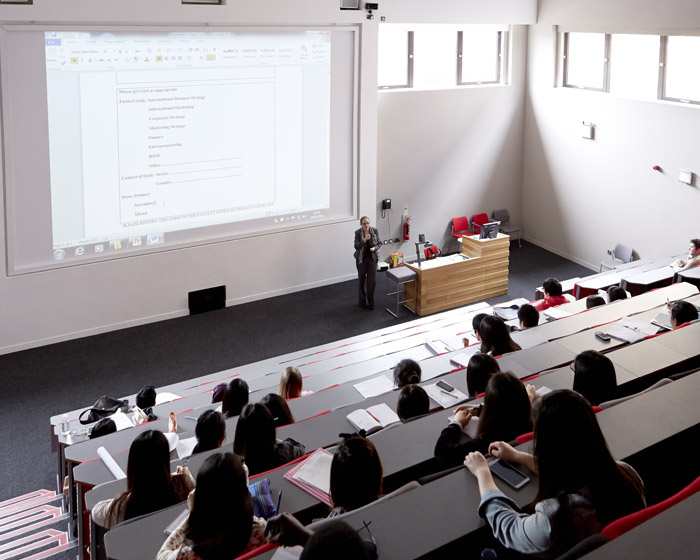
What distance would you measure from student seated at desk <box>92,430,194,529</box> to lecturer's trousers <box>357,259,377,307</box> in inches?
250

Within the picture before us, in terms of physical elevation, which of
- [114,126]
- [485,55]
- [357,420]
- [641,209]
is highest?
[485,55]

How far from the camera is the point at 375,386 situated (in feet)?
17.7

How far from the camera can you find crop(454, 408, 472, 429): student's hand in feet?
12.5

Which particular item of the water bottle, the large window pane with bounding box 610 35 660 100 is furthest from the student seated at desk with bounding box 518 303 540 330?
the large window pane with bounding box 610 35 660 100

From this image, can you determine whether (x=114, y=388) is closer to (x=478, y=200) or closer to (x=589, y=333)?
(x=589, y=333)

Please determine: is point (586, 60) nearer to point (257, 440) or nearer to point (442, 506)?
point (257, 440)

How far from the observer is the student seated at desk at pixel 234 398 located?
5152 millimetres

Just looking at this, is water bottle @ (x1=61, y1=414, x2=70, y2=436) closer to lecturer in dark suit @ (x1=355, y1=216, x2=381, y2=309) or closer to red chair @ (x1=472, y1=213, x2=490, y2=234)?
lecturer in dark suit @ (x1=355, y1=216, x2=381, y2=309)

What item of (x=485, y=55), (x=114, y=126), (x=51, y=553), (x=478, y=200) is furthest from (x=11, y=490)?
(x=485, y=55)

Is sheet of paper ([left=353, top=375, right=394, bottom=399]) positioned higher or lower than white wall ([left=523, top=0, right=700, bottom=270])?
lower

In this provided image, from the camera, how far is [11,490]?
20.6 ft

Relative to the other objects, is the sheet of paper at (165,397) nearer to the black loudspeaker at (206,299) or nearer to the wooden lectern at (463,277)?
the black loudspeaker at (206,299)

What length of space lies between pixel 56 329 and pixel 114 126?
2391 millimetres

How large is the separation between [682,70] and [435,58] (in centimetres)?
336
